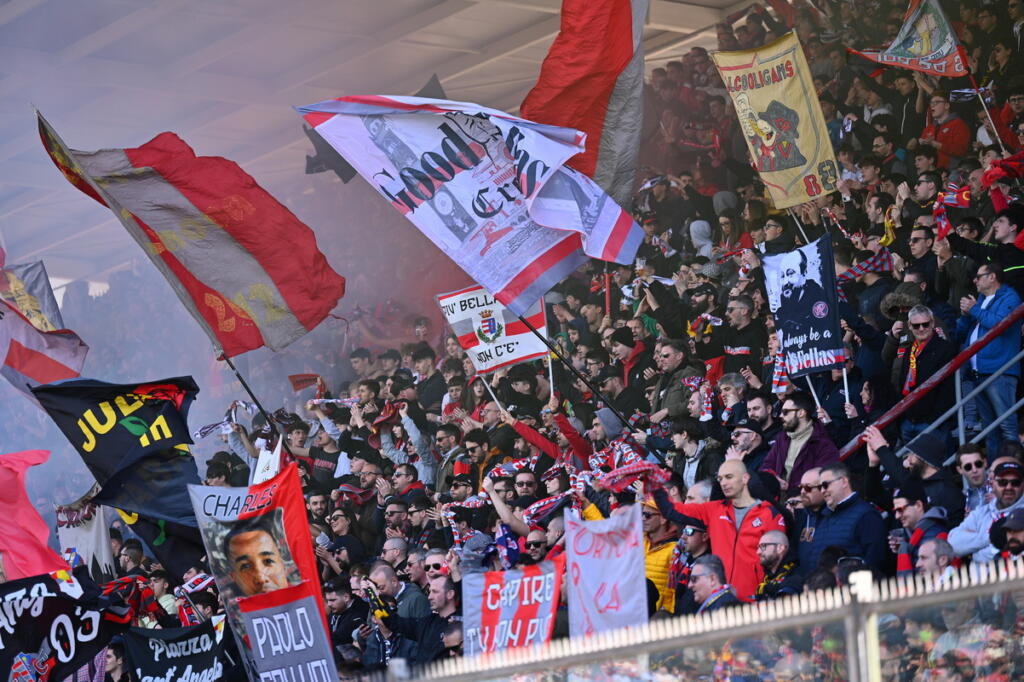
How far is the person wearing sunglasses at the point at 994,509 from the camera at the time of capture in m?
7.15

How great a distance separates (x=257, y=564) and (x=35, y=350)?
668 cm

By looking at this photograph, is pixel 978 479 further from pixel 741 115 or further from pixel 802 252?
pixel 741 115

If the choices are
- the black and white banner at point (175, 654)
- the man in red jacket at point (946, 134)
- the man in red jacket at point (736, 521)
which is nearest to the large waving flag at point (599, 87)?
the man in red jacket at point (946, 134)

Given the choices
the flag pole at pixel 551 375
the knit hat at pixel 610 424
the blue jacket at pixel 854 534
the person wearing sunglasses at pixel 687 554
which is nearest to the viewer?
the blue jacket at pixel 854 534

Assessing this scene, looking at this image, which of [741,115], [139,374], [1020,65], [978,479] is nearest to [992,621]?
[978,479]

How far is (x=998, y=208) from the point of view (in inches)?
418

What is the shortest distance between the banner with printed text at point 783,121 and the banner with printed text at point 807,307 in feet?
6.65

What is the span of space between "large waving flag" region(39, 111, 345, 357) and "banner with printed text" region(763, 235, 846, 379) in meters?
4.12

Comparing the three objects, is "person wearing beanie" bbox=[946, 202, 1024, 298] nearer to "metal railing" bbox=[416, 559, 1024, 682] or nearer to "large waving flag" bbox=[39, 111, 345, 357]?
"large waving flag" bbox=[39, 111, 345, 357]

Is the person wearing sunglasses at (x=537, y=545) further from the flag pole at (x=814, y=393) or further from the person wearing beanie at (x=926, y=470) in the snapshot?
the person wearing beanie at (x=926, y=470)

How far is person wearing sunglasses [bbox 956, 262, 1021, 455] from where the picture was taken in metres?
9.30

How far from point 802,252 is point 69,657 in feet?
18.3

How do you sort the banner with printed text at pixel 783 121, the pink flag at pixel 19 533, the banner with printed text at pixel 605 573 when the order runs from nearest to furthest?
1. the banner with printed text at pixel 605 573
2. the pink flag at pixel 19 533
3. the banner with printed text at pixel 783 121

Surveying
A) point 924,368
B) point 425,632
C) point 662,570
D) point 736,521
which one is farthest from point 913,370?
point 425,632
